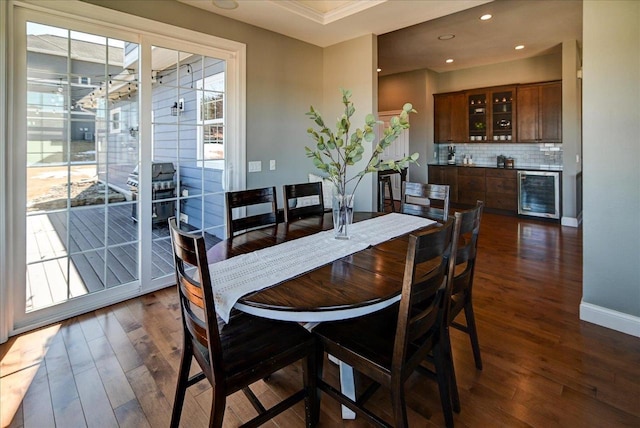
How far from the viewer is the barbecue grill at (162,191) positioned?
10.7 ft

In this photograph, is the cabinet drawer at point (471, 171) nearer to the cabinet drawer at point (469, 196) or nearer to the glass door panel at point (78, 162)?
the cabinet drawer at point (469, 196)

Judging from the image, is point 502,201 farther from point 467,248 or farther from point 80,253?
point 80,253

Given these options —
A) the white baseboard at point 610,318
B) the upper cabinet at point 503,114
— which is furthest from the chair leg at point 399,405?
the upper cabinet at point 503,114

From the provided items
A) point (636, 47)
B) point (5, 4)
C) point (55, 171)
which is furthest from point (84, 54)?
point (636, 47)

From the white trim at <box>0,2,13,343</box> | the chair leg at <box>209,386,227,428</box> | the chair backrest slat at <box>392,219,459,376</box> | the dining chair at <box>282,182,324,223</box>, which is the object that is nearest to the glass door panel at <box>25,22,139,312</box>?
the white trim at <box>0,2,13,343</box>

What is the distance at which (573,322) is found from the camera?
2.70 metres

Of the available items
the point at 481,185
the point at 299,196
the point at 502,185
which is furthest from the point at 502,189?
the point at 299,196

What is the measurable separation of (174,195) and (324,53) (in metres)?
2.72

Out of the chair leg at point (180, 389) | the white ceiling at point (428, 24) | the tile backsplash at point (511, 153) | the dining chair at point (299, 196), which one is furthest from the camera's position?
the tile backsplash at point (511, 153)

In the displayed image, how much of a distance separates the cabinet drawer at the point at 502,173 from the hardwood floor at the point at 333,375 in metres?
3.78

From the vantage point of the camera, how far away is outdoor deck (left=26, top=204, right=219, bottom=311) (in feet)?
8.86

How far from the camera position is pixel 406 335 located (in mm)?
1325

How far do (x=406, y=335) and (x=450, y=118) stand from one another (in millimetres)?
6923

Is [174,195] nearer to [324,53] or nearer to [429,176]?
[324,53]
